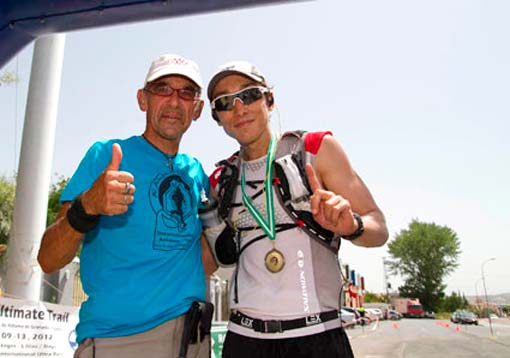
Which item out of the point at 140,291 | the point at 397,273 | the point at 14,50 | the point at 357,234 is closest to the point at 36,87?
→ the point at 14,50

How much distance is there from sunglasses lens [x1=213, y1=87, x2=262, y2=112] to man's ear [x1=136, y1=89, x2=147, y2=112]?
49cm

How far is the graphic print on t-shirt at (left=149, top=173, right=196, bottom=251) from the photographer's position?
2.35 meters

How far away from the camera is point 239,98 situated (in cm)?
269

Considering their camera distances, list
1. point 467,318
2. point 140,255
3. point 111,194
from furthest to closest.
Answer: point 467,318, point 140,255, point 111,194

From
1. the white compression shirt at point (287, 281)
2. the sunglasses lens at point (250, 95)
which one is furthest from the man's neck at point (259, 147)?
the white compression shirt at point (287, 281)

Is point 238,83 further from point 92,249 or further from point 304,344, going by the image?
point 304,344

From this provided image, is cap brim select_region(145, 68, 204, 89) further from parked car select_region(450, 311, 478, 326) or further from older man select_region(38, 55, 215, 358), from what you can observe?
parked car select_region(450, 311, 478, 326)

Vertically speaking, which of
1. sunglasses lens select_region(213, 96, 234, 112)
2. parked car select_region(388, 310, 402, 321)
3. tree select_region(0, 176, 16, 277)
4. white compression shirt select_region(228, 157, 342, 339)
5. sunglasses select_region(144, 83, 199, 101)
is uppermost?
tree select_region(0, 176, 16, 277)

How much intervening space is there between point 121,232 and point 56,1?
1939mm

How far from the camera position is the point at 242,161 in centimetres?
279

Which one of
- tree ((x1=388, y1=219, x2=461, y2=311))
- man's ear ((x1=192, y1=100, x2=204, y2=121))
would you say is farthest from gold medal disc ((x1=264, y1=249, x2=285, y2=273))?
tree ((x1=388, y1=219, x2=461, y2=311))

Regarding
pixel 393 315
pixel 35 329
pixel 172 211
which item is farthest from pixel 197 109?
pixel 393 315

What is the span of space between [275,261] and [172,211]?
64 centimetres

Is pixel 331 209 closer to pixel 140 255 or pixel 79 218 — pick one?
pixel 140 255
